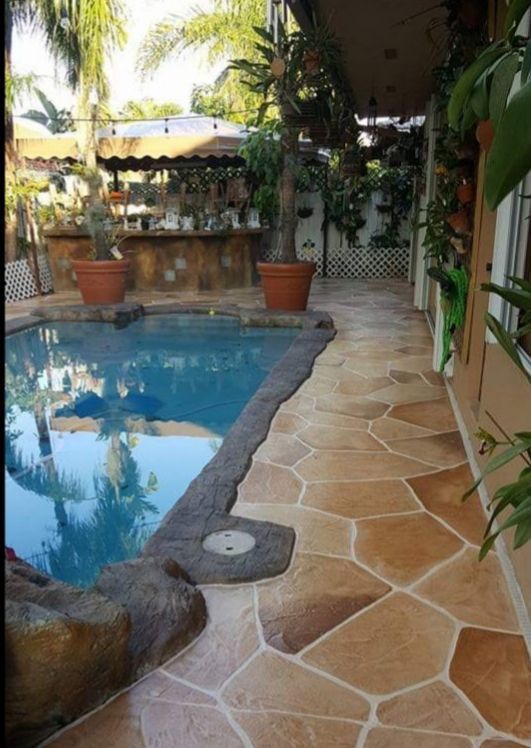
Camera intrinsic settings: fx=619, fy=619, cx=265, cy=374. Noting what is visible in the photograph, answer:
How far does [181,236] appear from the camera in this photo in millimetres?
9484

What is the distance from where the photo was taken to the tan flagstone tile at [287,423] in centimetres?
371

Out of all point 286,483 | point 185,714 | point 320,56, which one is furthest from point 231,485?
point 320,56

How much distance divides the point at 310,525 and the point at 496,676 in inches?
39.0

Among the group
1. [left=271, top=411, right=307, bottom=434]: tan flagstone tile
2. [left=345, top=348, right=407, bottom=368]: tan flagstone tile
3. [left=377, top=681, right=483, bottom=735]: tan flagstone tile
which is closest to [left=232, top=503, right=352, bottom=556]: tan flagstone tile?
[left=377, top=681, right=483, bottom=735]: tan flagstone tile

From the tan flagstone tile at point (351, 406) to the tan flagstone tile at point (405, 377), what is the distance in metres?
0.57

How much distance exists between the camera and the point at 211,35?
12.5 m

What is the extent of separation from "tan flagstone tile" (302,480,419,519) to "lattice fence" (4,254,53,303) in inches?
281

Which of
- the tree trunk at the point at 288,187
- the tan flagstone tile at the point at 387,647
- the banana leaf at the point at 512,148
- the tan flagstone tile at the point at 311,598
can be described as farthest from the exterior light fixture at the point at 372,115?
the banana leaf at the point at 512,148

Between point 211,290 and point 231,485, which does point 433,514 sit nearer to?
point 231,485

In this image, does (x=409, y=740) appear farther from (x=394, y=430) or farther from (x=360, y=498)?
(x=394, y=430)

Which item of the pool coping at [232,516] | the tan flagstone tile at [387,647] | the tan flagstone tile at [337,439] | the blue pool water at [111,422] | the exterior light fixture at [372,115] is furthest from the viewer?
the exterior light fixture at [372,115]

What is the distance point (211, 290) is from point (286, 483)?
705 cm

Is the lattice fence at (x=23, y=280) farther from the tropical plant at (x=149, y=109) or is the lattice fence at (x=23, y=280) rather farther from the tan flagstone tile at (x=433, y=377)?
the tropical plant at (x=149, y=109)

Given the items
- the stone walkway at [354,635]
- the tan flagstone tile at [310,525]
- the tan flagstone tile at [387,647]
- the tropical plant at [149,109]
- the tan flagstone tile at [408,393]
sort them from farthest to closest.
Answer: the tropical plant at [149,109] < the tan flagstone tile at [408,393] < the tan flagstone tile at [310,525] < the tan flagstone tile at [387,647] < the stone walkway at [354,635]
